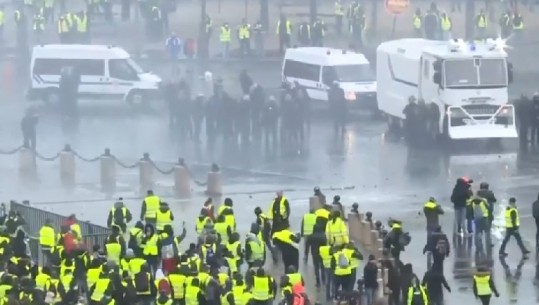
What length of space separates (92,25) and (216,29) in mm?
4569

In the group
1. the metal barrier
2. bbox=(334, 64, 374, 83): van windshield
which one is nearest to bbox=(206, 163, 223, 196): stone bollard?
the metal barrier

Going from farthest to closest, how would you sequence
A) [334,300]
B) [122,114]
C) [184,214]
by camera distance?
[122,114], [184,214], [334,300]

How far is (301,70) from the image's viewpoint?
50.8 m

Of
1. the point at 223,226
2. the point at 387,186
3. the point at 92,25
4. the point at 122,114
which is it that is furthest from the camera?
the point at 92,25

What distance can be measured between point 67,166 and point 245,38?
20.4 meters

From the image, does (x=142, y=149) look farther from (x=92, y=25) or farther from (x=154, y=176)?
(x=92, y=25)

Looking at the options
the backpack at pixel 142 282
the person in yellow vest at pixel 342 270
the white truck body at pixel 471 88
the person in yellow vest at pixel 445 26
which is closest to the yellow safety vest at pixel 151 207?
the person in yellow vest at pixel 342 270

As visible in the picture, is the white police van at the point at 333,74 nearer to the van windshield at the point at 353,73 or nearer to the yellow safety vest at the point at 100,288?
the van windshield at the point at 353,73

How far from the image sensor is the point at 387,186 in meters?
38.9

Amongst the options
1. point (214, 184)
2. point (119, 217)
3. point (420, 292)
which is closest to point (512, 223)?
point (420, 292)

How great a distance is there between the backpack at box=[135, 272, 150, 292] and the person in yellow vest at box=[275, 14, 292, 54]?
34.5 meters

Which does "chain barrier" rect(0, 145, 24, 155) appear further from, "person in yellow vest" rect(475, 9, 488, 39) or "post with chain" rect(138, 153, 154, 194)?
"person in yellow vest" rect(475, 9, 488, 39)

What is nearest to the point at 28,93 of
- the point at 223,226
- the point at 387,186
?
the point at 387,186

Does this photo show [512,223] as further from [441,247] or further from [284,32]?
[284,32]
